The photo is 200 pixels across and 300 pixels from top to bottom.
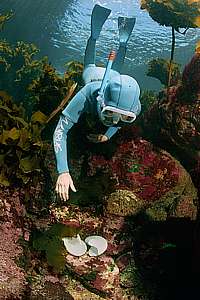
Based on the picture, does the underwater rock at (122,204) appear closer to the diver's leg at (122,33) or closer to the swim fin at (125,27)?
the diver's leg at (122,33)

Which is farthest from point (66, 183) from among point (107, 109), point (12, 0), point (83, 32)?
point (83, 32)

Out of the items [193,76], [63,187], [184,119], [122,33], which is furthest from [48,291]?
[193,76]

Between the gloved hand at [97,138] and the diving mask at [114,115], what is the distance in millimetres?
660

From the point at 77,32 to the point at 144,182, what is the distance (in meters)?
21.1

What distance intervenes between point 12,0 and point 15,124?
14.7m

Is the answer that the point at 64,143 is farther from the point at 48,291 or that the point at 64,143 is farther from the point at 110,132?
the point at 48,291

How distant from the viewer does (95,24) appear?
5258 mm

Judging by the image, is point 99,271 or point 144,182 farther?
point 144,182

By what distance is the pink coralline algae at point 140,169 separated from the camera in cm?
436

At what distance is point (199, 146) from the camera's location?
204 inches

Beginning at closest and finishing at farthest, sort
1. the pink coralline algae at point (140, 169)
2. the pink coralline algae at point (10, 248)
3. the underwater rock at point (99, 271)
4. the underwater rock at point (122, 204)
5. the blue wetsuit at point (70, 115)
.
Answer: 1. the pink coralline algae at point (10, 248)
2. the underwater rock at point (99, 271)
3. the blue wetsuit at point (70, 115)
4. the underwater rock at point (122, 204)
5. the pink coralline algae at point (140, 169)

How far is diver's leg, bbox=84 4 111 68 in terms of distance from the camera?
16.9 feet

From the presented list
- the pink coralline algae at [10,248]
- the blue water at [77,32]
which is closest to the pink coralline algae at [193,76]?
the pink coralline algae at [10,248]

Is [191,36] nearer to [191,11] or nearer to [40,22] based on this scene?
[40,22]
